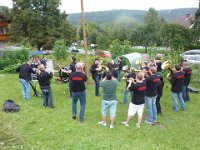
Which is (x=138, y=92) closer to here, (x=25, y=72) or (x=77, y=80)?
(x=77, y=80)

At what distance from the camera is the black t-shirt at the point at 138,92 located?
10188mm

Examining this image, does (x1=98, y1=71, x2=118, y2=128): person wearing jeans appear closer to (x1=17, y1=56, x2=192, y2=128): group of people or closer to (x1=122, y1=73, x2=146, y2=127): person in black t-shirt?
(x1=17, y1=56, x2=192, y2=128): group of people

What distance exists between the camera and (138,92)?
404 inches

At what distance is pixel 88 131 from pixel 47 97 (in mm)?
3673

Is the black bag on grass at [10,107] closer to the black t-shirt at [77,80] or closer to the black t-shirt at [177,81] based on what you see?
the black t-shirt at [77,80]

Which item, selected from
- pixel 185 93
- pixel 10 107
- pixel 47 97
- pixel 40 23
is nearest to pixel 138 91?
pixel 47 97

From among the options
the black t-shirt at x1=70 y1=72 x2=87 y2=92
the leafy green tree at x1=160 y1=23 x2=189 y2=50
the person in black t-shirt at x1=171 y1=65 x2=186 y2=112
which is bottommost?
the leafy green tree at x1=160 y1=23 x2=189 y2=50

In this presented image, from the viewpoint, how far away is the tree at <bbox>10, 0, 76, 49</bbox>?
4788 centimetres

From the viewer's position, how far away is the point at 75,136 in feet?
30.2

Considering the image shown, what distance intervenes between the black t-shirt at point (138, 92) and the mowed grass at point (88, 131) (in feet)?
3.08

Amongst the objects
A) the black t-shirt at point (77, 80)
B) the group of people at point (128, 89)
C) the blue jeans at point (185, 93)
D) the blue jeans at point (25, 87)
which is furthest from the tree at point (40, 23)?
the black t-shirt at point (77, 80)

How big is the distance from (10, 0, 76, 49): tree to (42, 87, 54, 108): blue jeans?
35.6m

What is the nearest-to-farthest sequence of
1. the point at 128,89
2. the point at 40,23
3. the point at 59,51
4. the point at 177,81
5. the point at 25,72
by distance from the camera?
the point at 128,89
the point at 177,81
the point at 25,72
the point at 59,51
the point at 40,23

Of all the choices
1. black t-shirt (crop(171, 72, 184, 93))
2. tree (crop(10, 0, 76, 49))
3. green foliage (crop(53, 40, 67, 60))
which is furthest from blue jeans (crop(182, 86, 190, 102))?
tree (crop(10, 0, 76, 49))
